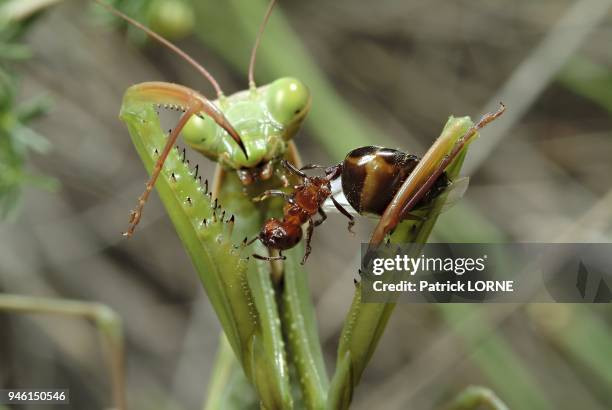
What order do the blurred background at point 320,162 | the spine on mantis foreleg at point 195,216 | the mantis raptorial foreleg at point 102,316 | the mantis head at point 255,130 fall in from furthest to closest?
the blurred background at point 320,162 < the mantis raptorial foreleg at point 102,316 < the mantis head at point 255,130 < the spine on mantis foreleg at point 195,216

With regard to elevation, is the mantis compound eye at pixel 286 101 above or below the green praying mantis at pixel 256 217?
above

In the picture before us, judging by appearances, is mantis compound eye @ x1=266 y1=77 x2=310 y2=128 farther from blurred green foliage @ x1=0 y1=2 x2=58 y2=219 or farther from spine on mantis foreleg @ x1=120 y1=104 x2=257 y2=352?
blurred green foliage @ x1=0 y1=2 x2=58 y2=219

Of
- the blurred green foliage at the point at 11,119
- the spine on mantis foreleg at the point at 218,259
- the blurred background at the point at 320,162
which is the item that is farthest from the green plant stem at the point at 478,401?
the blurred background at the point at 320,162

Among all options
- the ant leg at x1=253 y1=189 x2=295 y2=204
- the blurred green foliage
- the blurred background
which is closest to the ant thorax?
the ant leg at x1=253 y1=189 x2=295 y2=204

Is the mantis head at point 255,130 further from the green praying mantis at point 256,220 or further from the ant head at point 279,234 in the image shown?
the ant head at point 279,234

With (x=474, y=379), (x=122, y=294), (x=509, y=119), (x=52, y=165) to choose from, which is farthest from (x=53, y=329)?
(x=509, y=119)

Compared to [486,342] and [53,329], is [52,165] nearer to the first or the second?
[53,329]
